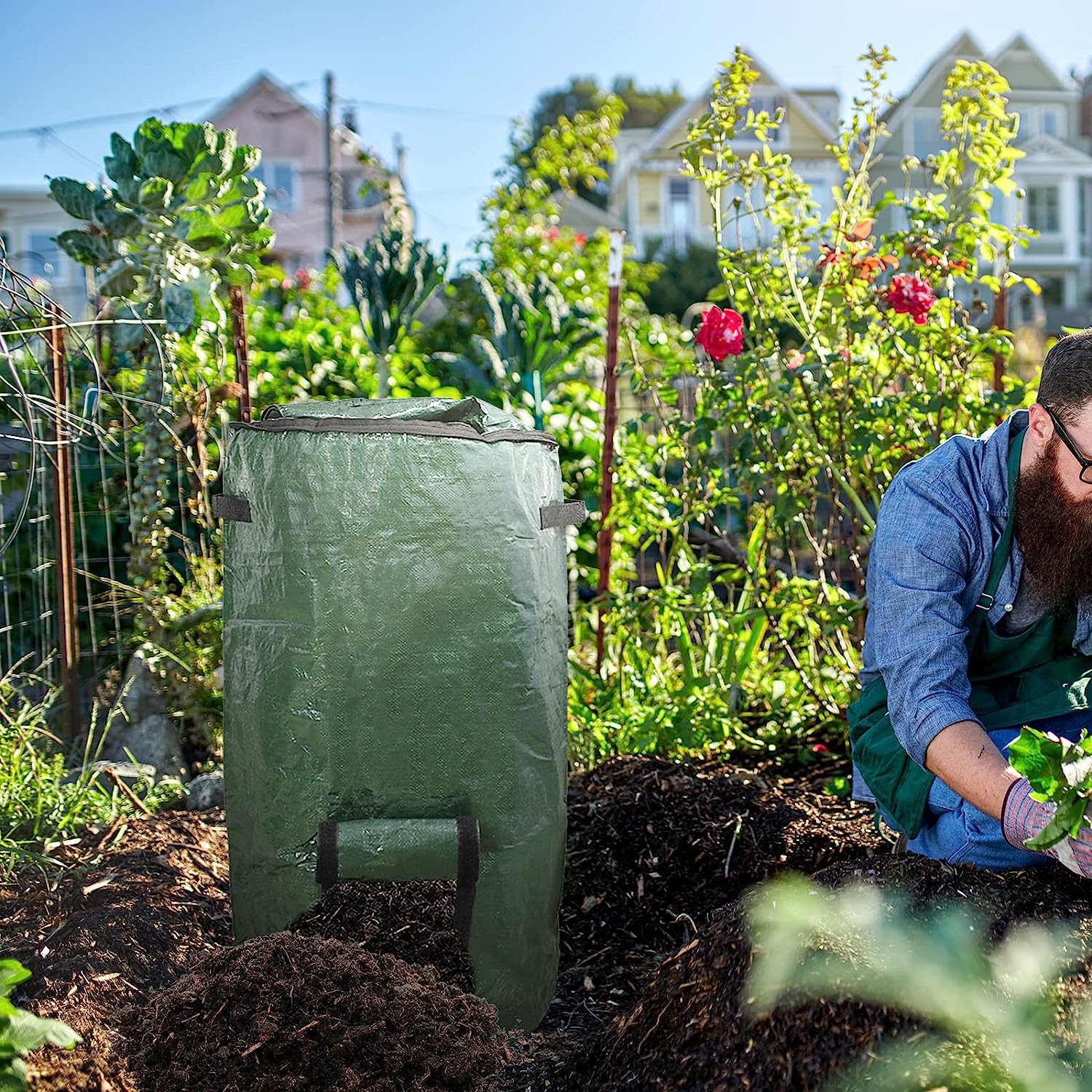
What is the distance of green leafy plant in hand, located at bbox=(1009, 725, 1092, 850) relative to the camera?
1300mm

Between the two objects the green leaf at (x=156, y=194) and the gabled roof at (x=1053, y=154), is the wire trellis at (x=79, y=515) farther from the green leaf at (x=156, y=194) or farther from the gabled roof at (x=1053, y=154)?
the gabled roof at (x=1053, y=154)

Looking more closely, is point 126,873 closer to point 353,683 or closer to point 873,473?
point 353,683

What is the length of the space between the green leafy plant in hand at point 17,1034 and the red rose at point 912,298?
7.97 ft

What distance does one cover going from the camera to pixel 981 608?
194 centimetres

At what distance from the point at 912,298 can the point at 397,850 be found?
1.87 meters

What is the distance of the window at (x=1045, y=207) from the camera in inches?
1141

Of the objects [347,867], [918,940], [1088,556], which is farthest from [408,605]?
[1088,556]

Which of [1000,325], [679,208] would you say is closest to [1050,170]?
[679,208]

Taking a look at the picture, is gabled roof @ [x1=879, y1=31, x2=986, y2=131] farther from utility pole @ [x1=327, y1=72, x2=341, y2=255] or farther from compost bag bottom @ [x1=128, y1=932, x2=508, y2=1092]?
compost bag bottom @ [x1=128, y1=932, x2=508, y2=1092]

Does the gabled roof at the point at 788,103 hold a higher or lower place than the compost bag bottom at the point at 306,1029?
higher

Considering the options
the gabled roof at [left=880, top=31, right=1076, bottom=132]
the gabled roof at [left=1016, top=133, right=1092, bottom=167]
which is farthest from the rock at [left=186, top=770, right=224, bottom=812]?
the gabled roof at [left=1016, top=133, right=1092, bottom=167]

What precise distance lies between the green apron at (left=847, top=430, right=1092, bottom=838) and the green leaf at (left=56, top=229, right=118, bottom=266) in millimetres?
2688

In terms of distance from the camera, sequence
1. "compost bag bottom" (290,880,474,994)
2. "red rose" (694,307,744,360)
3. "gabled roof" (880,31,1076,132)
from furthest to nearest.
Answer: "gabled roof" (880,31,1076,132)
"red rose" (694,307,744,360)
"compost bag bottom" (290,880,474,994)

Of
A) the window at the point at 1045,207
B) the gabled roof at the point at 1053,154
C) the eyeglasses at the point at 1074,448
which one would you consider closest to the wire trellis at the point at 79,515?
the eyeglasses at the point at 1074,448
